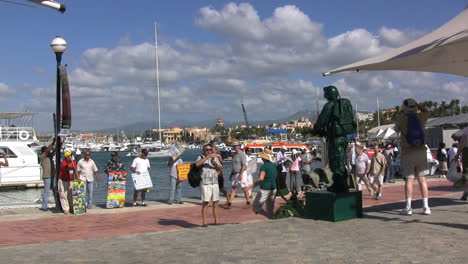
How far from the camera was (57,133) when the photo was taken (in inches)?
470

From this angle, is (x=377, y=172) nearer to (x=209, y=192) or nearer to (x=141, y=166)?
(x=209, y=192)

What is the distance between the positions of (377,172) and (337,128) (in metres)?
5.20

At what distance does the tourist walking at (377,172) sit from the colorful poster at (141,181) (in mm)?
5714

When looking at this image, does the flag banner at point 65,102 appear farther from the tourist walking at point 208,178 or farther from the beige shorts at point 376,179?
the beige shorts at point 376,179

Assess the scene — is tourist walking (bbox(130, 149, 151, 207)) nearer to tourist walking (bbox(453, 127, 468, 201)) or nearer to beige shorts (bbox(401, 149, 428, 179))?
beige shorts (bbox(401, 149, 428, 179))

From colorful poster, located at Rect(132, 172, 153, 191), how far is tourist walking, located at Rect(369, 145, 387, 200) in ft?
18.7

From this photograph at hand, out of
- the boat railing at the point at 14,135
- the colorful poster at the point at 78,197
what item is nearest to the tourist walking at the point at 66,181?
the colorful poster at the point at 78,197

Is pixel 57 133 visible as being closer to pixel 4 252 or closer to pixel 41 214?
pixel 41 214

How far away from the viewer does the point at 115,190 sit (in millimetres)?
11961

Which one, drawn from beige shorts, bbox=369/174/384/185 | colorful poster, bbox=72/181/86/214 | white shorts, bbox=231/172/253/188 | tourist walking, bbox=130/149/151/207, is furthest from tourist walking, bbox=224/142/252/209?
colorful poster, bbox=72/181/86/214

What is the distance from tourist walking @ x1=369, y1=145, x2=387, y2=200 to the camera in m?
11.7

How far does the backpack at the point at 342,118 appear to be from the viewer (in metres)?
7.20

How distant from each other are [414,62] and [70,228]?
6954 mm

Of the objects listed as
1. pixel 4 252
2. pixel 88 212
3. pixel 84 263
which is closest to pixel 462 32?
pixel 84 263
